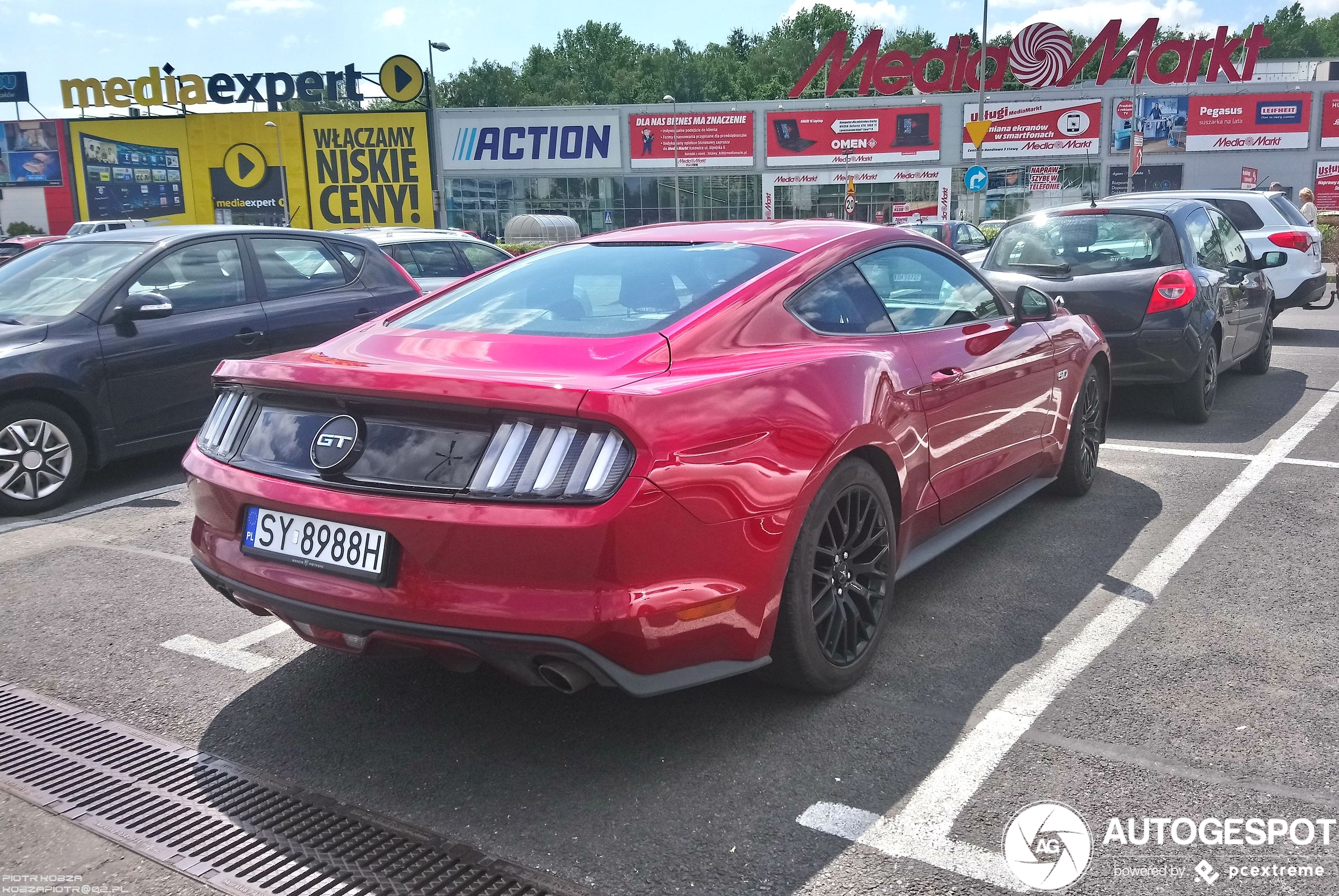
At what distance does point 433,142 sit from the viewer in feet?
174

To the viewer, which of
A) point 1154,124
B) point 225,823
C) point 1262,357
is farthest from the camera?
point 1154,124

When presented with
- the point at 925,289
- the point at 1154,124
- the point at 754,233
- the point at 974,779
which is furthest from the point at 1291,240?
the point at 1154,124

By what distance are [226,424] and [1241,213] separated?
39.8 feet

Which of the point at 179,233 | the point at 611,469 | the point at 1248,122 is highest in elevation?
the point at 1248,122

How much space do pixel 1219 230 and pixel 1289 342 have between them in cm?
451

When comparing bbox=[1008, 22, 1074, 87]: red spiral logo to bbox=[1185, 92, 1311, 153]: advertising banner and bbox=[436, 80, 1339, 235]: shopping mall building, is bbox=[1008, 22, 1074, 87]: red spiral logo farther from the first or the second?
bbox=[1185, 92, 1311, 153]: advertising banner

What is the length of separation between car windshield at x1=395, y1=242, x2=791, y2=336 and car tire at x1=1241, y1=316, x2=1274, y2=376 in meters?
7.44

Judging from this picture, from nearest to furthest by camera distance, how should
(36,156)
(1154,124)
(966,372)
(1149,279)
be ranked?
(966,372) → (1149,279) → (1154,124) → (36,156)

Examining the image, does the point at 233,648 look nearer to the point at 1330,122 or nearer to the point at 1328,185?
the point at 1328,185

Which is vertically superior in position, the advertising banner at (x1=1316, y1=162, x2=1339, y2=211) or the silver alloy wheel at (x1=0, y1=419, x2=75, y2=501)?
the advertising banner at (x1=1316, y1=162, x2=1339, y2=211)

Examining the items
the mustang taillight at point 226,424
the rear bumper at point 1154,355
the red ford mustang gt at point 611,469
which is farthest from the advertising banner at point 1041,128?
the mustang taillight at point 226,424

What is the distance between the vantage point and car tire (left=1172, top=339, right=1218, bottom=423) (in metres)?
7.48

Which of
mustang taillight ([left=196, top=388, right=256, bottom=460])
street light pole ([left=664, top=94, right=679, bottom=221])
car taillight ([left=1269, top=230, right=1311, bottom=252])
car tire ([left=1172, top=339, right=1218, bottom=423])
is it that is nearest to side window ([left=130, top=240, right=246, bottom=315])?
mustang taillight ([left=196, top=388, right=256, bottom=460])

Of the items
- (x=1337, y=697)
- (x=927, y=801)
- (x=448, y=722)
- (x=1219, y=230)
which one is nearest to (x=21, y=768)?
(x=448, y=722)
